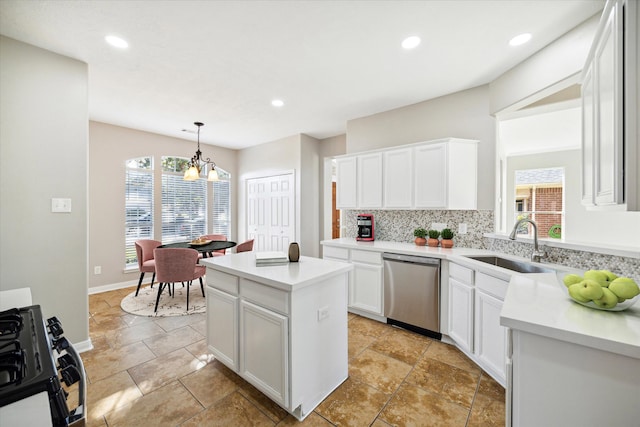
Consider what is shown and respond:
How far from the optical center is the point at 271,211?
5.52 metres

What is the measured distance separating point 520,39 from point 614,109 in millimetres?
1541

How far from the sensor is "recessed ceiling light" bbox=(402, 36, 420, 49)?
2186 mm

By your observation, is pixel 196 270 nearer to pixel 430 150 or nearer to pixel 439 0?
pixel 430 150

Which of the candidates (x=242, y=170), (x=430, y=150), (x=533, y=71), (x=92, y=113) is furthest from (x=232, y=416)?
(x=242, y=170)

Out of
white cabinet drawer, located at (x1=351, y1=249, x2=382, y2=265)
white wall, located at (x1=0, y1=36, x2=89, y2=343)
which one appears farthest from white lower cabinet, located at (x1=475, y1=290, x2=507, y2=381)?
white wall, located at (x1=0, y1=36, x2=89, y2=343)

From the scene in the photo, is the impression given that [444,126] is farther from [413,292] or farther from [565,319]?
[565,319]

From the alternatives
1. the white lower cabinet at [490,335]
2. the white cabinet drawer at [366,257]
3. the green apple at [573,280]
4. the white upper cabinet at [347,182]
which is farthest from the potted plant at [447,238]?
the green apple at [573,280]

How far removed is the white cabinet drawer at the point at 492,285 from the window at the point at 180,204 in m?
5.12

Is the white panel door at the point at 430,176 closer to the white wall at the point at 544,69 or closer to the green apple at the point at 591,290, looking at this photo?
the white wall at the point at 544,69

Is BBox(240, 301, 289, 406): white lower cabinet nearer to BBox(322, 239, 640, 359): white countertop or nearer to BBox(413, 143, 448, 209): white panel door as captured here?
BBox(322, 239, 640, 359): white countertop

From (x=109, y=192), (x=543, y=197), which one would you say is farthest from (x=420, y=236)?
(x=109, y=192)

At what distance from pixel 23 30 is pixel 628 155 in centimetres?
384

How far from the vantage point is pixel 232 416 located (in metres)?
1.71

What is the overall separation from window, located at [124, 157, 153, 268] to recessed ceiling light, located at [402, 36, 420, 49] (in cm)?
467
